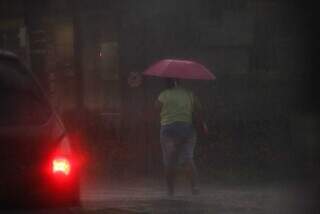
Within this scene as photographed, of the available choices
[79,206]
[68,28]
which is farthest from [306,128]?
[79,206]

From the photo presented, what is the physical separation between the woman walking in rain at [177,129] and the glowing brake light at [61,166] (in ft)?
22.2

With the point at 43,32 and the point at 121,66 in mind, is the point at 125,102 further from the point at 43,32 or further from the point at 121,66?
the point at 43,32

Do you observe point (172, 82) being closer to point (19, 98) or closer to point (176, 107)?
point (176, 107)

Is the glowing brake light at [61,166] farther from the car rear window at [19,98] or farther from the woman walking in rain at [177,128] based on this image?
the woman walking in rain at [177,128]

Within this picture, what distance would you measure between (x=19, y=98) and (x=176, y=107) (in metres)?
6.76

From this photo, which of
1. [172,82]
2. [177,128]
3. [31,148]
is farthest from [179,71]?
[31,148]

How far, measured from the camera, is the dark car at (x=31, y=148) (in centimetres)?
612

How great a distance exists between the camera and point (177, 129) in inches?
512

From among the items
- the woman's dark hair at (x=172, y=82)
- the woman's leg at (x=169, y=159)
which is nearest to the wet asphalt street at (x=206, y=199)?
the woman's leg at (x=169, y=159)

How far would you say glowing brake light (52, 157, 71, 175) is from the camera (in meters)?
6.23

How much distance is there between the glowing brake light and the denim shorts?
677 centimetres

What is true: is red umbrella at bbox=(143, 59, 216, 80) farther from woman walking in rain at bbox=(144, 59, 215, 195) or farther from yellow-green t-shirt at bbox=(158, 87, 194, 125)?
yellow-green t-shirt at bbox=(158, 87, 194, 125)

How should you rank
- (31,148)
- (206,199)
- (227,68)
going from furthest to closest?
(227,68) < (206,199) < (31,148)

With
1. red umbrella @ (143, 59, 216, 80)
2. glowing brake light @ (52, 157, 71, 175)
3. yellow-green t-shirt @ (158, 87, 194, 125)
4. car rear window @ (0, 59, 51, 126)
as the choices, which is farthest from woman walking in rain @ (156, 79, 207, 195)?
glowing brake light @ (52, 157, 71, 175)
